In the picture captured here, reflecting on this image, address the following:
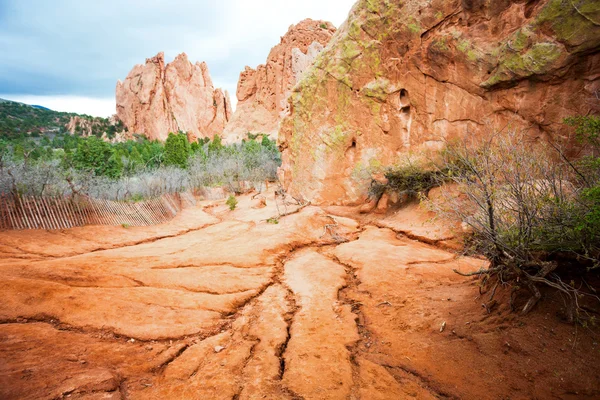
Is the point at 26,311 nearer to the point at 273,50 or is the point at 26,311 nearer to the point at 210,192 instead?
the point at 210,192

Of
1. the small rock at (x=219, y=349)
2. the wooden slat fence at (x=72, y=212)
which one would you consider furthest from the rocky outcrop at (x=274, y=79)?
the small rock at (x=219, y=349)

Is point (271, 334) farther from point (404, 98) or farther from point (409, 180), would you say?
point (404, 98)

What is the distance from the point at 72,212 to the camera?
33.8ft

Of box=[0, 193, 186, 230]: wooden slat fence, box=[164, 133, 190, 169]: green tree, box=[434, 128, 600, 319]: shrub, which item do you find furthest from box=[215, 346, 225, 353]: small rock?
box=[164, 133, 190, 169]: green tree

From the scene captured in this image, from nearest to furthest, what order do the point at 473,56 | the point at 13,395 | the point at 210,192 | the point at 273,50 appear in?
A: the point at 13,395 → the point at 473,56 → the point at 210,192 → the point at 273,50

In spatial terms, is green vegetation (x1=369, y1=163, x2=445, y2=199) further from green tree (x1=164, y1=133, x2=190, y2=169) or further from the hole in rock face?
green tree (x1=164, y1=133, x2=190, y2=169)

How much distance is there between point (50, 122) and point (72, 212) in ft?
339

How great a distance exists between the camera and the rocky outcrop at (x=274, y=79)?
57.8m

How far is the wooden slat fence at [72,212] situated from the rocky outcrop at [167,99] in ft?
218

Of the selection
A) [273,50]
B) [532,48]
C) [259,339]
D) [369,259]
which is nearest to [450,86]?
[532,48]

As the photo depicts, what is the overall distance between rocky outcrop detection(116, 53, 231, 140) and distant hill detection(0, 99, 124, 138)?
662 centimetres

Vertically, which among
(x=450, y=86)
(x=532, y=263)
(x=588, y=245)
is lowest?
(x=532, y=263)

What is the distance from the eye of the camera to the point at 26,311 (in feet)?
13.2

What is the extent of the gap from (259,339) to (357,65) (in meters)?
14.5
